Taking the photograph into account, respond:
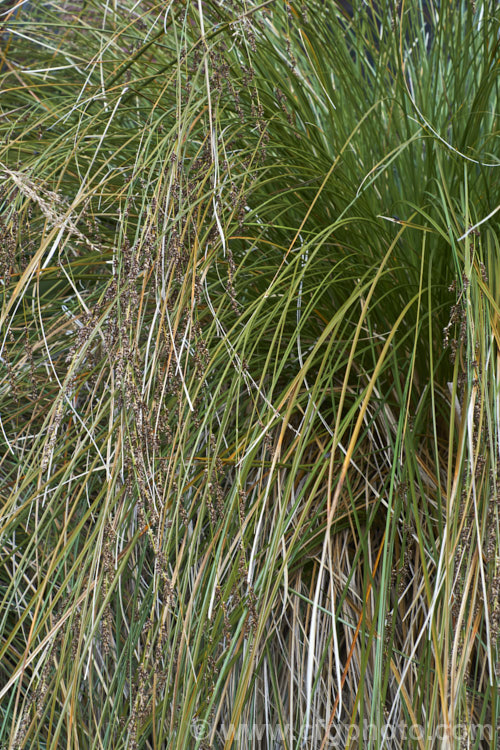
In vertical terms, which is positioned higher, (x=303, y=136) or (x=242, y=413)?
(x=303, y=136)

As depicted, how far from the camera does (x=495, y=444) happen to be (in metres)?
0.91

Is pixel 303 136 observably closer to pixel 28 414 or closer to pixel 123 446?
pixel 123 446

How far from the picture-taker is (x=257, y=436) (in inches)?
38.1

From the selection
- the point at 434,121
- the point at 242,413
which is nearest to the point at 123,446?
the point at 242,413

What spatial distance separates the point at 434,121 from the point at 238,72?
407 mm

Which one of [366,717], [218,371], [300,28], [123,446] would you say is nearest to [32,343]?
[218,371]

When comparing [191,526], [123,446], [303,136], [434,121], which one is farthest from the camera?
[434,121]

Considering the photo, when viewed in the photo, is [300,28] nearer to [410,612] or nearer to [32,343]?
[32,343]

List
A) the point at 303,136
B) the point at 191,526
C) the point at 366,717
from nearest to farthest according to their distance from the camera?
the point at 366,717
the point at 191,526
the point at 303,136

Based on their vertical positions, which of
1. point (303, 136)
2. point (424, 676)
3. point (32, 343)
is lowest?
point (424, 676)

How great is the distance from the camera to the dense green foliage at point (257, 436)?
87 cm

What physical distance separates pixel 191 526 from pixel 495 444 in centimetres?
50

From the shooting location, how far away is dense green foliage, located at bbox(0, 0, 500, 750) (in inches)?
34.3

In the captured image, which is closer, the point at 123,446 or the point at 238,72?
the point at 123,446
